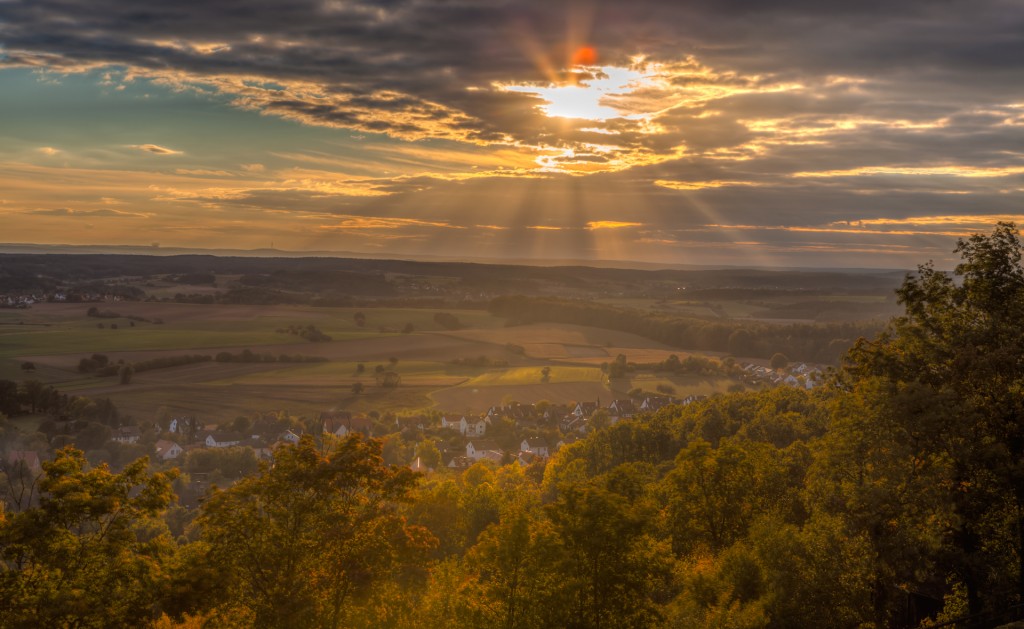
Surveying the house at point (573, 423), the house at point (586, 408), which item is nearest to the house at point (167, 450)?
the house at point (573, 423)

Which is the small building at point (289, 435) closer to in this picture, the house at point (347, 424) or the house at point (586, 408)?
the house at point (347, 424)

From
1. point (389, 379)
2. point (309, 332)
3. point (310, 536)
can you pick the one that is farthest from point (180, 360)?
point (310, 536)

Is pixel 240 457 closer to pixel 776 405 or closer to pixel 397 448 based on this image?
pixel 397 448

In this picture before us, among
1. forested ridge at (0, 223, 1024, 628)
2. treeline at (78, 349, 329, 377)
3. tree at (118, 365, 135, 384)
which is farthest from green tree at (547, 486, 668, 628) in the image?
treeline at (78, 349, 329, 377)

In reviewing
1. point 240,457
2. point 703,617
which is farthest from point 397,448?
point 703,617

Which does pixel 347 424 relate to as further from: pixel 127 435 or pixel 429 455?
pixel 127 435

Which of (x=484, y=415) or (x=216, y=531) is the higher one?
(x=216, y=531)
